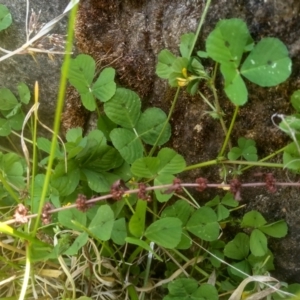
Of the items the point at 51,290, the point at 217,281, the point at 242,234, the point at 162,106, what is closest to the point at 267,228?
the point at 242,234

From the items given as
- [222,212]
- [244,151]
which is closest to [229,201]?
[222,212]

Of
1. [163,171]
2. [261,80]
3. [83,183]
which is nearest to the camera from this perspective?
[261,80]

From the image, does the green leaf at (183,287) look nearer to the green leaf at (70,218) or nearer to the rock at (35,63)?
the green leaf at (70,218)

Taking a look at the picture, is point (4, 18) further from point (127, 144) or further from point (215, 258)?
point (215, 258)

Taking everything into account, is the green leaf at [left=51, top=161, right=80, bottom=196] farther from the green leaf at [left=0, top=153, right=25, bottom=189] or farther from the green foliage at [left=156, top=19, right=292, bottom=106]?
the green foliage at [left=156, top=19, right=292, bottom=106]

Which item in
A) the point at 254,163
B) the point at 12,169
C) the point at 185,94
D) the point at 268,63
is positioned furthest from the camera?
the point at 12,169

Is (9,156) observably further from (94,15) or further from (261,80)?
(261,80)

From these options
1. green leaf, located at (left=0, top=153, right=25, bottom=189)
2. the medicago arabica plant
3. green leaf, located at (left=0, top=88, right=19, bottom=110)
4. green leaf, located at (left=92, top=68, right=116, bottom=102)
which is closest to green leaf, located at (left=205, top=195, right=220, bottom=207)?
the medicago arabica plant
